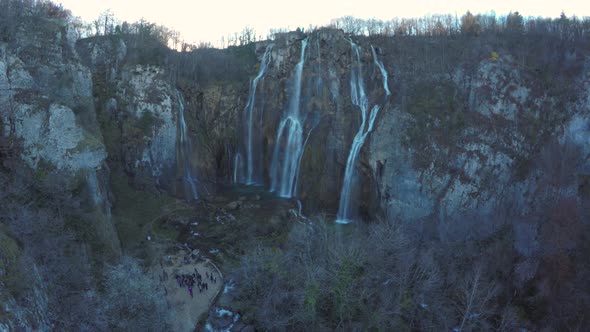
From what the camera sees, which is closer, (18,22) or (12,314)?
(12,314)

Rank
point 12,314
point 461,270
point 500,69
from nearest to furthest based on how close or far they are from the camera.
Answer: point 12,314 < point 461,270 < point 500,69

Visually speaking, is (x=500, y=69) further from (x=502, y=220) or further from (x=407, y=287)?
(x=407, y=287)

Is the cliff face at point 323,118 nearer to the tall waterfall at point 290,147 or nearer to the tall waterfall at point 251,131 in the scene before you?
the tall waterfall at point 251,131

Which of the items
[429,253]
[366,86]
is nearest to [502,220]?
[429,253]

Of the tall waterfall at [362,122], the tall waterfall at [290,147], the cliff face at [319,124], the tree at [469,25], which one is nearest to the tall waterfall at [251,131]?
the cliff face at [319,124]

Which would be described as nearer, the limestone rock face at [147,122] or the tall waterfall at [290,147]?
the limestone rock face at [147,122]

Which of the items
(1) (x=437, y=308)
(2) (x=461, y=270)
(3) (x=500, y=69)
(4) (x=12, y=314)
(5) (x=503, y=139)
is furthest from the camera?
(3) (x=500, y=69)

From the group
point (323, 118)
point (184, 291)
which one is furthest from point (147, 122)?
point (184, 291)
